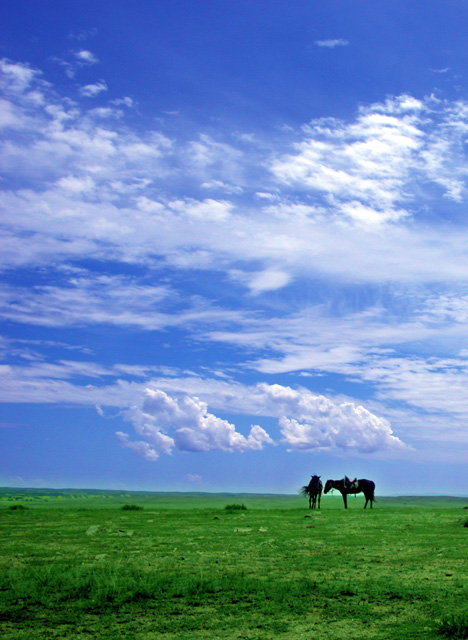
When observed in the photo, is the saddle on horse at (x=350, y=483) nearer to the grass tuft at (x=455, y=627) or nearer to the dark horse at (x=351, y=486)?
the dark horse at (x=351, y=486)

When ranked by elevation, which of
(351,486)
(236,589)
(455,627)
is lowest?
(351,486)

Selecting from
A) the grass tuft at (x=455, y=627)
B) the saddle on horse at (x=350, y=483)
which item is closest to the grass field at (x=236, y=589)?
the grass tuft at (x=455, y=627)

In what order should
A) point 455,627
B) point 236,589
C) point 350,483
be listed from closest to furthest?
point 455,627
point 236,589
point 350,483

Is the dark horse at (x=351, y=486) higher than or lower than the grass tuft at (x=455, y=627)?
lower

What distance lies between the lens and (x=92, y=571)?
11391 millimetres

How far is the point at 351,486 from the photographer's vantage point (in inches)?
1596

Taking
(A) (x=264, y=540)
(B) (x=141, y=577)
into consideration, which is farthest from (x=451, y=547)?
(B) (x=141, y=577)

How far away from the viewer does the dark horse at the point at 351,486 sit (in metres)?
40.4

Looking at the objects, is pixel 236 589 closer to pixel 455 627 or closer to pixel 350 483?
pixel 455 627

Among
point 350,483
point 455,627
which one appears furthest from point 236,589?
point 350,483

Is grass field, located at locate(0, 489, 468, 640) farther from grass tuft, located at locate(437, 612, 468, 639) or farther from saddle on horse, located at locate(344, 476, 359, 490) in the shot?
saddle on horse, located at locate(344, 476, 359, 490)

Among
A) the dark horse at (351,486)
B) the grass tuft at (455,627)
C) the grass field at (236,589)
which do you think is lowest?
the dark horse at (351,486)

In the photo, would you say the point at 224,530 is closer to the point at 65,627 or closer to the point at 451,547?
the point at 451,547

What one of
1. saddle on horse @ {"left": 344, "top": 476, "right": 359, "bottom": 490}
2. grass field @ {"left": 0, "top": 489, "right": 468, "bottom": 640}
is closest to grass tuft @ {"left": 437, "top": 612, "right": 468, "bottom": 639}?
grass field @ {"left": 0, "top": 489, "right": 468, "bottom": 640}
